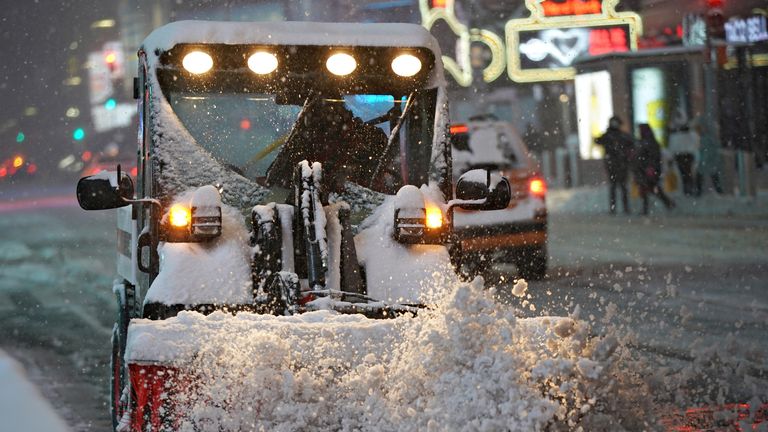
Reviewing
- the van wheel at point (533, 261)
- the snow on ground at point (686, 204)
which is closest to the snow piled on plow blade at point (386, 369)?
the van wheel at point (533, 261)

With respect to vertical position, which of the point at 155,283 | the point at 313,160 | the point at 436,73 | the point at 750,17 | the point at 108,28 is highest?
the point at 108,28

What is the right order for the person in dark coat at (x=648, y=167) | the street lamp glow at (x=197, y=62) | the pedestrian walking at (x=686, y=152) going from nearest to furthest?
the street lamp glow at (x=197, y=62)
the person in dark coat at (x=648, y=167)
the pedestrian walking at (x=686, y=152)

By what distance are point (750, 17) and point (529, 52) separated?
38.4ft

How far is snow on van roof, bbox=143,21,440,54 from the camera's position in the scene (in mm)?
6719

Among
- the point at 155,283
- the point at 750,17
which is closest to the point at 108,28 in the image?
the point at 750,17

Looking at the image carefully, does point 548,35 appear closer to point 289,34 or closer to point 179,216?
point 289,34

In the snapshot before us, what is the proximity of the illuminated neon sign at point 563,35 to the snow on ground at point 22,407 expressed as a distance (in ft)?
98.3

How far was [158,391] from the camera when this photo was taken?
5133mm

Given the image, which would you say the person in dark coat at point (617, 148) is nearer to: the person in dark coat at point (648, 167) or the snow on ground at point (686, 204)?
the person in dark coat at point (648, 167)

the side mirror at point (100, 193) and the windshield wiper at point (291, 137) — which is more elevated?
the windshield wiper at point (291, 137)

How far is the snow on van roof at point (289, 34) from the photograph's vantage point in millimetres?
6719

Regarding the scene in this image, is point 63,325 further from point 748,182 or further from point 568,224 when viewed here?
point 748,182

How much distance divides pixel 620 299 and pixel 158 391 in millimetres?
8585

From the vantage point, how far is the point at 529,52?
38906 millimetres
